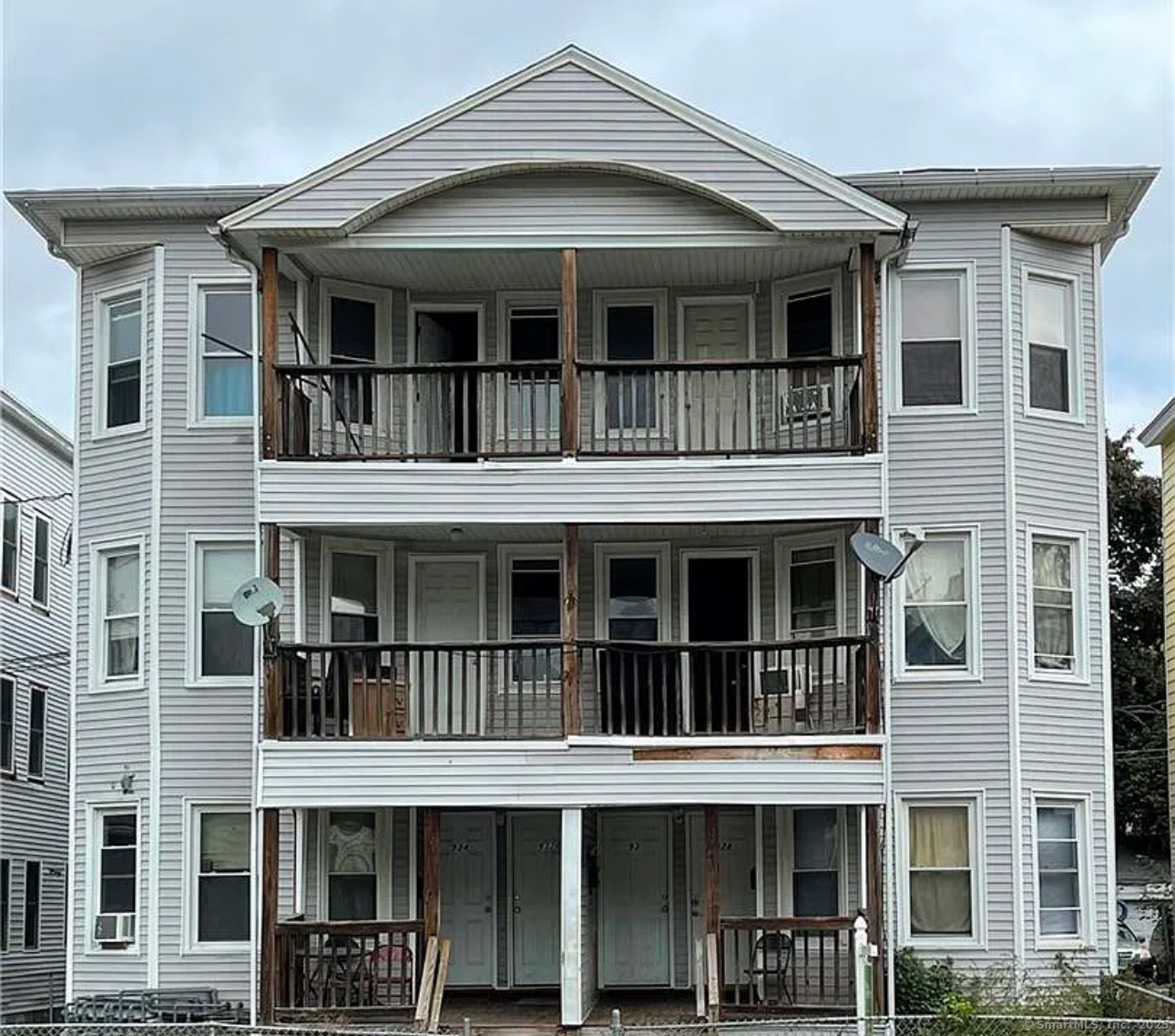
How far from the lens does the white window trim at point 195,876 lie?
68.7ft

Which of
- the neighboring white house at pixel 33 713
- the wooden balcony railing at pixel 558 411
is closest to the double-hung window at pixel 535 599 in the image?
the wooden balcony railing at pixel 558 411

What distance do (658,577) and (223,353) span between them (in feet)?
17.5

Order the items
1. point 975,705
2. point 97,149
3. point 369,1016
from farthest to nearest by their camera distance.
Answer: point 97,149 → point 975,705 → point 369,1016

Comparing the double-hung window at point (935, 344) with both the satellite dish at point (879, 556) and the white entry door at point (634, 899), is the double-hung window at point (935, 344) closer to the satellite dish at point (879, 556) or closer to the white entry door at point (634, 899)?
the satellite dish at point (879, 556)

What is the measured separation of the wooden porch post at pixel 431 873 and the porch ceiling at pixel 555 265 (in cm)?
556

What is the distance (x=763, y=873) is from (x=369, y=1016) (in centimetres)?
461

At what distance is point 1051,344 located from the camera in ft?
71.7

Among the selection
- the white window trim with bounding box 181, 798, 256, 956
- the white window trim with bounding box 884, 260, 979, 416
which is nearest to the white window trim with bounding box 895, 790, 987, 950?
the white window trim with bounding box 884, 260, 979, 416

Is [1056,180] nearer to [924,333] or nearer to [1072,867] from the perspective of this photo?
[924,333]

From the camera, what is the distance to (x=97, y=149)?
79.4 ft

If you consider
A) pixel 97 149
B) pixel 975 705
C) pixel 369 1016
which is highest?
pixel 97 149

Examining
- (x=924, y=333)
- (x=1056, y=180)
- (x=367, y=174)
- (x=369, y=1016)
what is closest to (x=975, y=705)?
(x=924, y=333)

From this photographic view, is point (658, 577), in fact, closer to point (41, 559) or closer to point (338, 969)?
point (338, 969)

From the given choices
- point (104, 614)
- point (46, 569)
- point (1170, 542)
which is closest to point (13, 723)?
point (46, 569)
